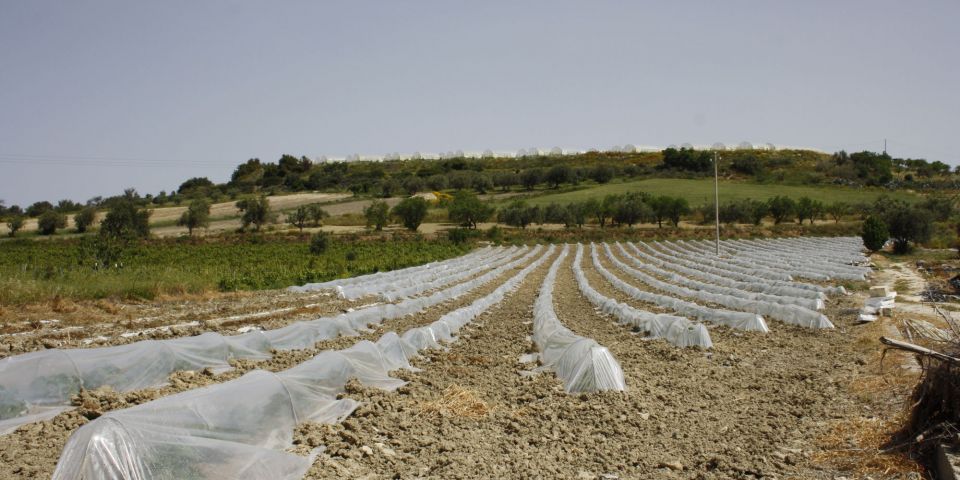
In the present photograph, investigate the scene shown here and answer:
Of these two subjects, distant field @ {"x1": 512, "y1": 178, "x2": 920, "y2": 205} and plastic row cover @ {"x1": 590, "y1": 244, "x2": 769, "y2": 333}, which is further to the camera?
distant field @ {"x1": 512, "y1": 178, "x2": 920, "y2": 205}

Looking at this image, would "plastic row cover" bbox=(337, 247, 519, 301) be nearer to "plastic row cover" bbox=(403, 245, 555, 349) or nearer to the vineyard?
"plastic row cover" bbox=(403, 245, 555, 349)

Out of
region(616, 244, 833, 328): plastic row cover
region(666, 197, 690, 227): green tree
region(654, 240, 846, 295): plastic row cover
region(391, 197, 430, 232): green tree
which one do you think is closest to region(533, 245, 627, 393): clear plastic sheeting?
region(616, 244, 833, 328): plastic row cover

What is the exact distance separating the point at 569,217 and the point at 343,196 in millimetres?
30797

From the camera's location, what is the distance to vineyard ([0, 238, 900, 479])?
564cm

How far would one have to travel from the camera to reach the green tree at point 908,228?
39812 millimetres

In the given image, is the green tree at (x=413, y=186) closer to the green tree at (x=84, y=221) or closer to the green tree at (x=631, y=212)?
the green tree at (x=631, y=212)

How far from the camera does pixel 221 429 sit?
604 cm

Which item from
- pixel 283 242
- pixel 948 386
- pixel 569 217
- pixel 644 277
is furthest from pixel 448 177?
pixel 948 386

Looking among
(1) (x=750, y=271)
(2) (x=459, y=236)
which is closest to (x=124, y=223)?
(2) (x=459, y=236)

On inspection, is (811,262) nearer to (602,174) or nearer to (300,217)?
(300,217)

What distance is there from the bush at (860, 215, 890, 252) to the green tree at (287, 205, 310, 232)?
42.1 metres

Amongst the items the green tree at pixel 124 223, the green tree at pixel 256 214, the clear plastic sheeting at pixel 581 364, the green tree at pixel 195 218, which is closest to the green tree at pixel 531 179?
the green tree at pixel 256 214

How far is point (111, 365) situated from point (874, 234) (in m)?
41.4

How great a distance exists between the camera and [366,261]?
3809cm
